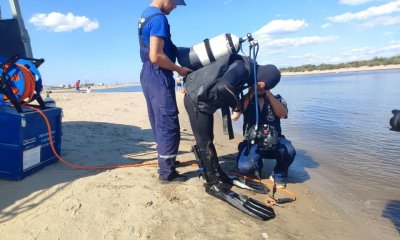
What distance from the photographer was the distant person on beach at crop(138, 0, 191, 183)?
3529 mm

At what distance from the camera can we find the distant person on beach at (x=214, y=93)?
3.49m

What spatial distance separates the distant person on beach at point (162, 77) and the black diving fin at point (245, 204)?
632 millimetres

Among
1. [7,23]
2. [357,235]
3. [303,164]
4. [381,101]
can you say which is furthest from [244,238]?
[381,101]

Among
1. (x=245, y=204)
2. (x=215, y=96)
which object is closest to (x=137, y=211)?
(x=245, y=204)

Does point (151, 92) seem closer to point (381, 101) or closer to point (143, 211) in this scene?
point (143, 211)

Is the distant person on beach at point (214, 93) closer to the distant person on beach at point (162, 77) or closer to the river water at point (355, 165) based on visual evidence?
the distant person on beach at point (162, 77)

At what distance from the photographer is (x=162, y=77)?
3682mm

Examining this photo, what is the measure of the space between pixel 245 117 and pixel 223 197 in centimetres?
123

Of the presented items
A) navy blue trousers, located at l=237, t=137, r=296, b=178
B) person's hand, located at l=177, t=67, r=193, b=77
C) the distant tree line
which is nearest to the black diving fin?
navy blue trousers, located at l=237, t=137, r=296, b=178

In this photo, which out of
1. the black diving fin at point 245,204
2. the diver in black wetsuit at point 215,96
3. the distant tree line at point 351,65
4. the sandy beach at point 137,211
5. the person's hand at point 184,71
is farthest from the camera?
the distant tree line at point 351,65

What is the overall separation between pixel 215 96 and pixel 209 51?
56cm

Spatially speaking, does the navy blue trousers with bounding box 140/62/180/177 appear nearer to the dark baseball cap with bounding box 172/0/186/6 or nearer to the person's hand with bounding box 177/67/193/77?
the person's hand with bounding box 177/67/193/77

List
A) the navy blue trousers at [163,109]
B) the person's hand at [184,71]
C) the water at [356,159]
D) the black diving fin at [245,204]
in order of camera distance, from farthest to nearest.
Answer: the water at [356,159] < the person's hand at [184,71] < the navy blue trousers at [163,109] < the black diving fin at [245,204]

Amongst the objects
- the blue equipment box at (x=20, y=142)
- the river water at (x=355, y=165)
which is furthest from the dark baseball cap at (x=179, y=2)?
the river water at (x=355, y=165)
